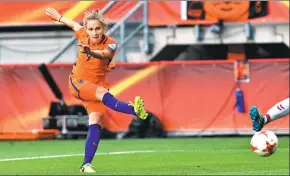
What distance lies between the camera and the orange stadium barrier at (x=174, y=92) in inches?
814

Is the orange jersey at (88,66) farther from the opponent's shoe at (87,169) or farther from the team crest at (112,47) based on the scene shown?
the opponent's shoe at (87,169)

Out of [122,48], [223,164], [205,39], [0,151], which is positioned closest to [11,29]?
[122,48]

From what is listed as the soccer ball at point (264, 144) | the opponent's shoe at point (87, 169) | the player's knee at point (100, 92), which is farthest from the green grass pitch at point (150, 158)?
the player's knee at point (100, 92)

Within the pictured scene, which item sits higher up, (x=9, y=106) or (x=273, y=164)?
(x=273, y=164)

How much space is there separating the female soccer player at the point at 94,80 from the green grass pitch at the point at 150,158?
44 cm

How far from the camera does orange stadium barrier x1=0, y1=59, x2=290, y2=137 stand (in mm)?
20672

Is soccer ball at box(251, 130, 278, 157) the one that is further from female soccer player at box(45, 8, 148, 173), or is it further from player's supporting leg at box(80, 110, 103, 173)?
player's supporting leg at box(80, 110, 103, 173)

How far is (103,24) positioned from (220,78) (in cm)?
1032

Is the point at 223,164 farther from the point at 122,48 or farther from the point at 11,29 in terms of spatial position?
the point at 11,29

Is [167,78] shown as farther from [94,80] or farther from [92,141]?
[92,141]

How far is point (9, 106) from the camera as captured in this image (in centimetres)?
2116

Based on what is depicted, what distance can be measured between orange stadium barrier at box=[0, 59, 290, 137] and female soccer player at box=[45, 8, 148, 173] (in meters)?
9.54

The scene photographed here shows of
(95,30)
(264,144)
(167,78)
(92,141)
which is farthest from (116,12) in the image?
(264,144)

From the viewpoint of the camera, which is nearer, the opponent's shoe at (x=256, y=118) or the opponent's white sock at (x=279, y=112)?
the opponent's shoe at (x=256, y=118)
